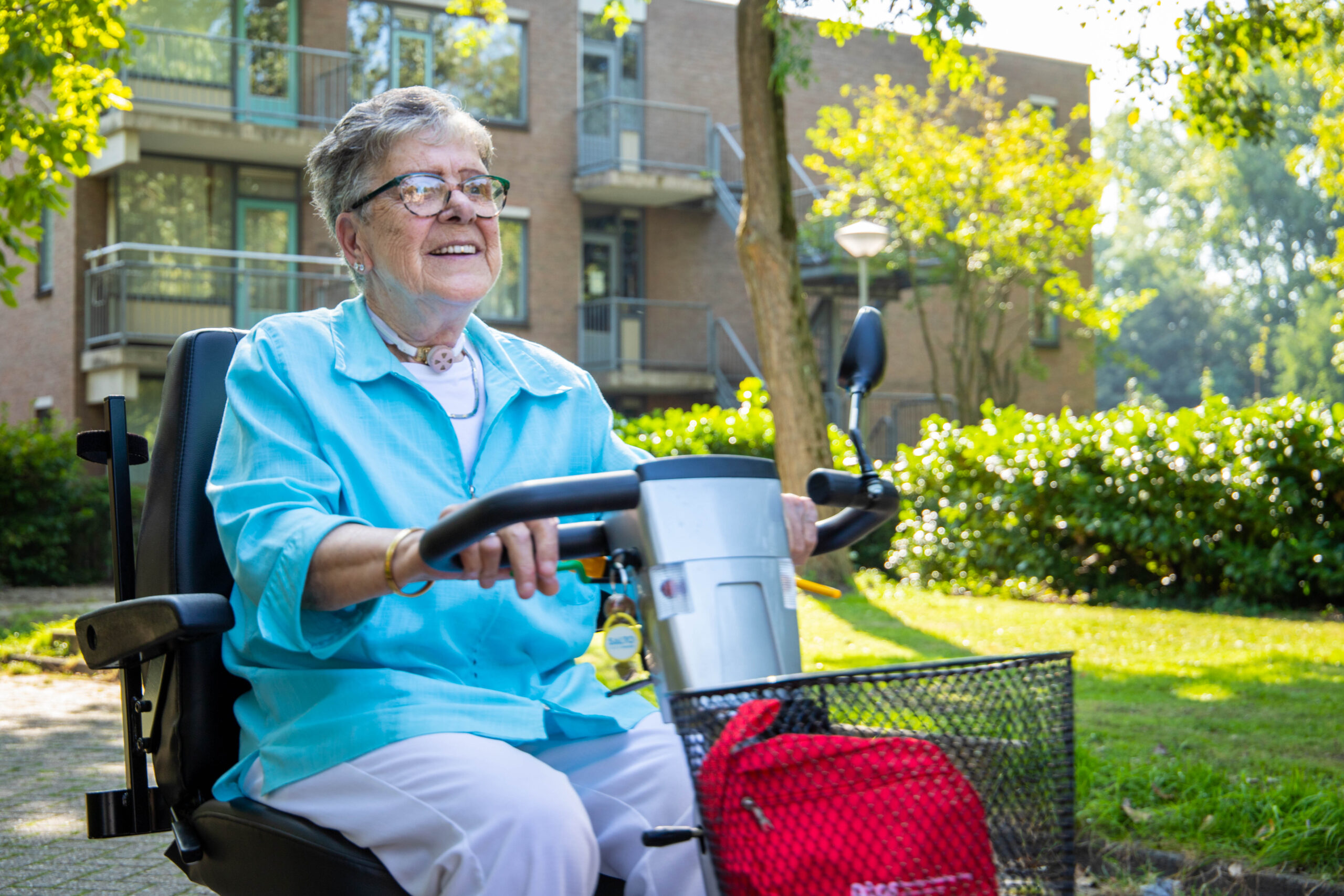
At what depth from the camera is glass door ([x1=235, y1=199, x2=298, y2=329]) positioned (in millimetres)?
18594

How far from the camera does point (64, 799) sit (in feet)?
17.0

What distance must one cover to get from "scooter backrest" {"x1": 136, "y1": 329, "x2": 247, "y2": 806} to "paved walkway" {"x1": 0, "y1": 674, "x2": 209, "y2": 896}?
184 centimetres

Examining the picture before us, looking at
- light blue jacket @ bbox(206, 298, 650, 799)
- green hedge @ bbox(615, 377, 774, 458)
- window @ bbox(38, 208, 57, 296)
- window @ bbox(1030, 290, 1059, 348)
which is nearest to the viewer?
light blue jacket @ bbox(206, 298, 650, 799)

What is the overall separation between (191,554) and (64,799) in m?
3.36

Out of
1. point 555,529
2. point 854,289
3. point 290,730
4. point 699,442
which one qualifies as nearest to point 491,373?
point 290,730

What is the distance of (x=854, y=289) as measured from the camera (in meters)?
24.1

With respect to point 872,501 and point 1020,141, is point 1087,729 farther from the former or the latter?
point 1020,141

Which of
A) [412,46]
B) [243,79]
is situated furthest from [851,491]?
[412,46]

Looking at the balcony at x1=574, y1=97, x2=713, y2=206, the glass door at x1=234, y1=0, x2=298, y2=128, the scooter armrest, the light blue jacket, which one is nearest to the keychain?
the light blue jacket

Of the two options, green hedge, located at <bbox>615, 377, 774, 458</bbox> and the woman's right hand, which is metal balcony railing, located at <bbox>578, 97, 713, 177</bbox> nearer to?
green hedge, located at <bbox>615, 377, 774, 458</bbox>

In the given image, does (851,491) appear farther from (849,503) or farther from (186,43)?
(186,43)

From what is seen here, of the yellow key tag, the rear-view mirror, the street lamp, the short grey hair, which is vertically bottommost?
the yellow key tag

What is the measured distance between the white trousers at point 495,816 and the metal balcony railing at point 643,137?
20.7 meters

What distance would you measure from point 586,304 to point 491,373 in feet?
65.8
